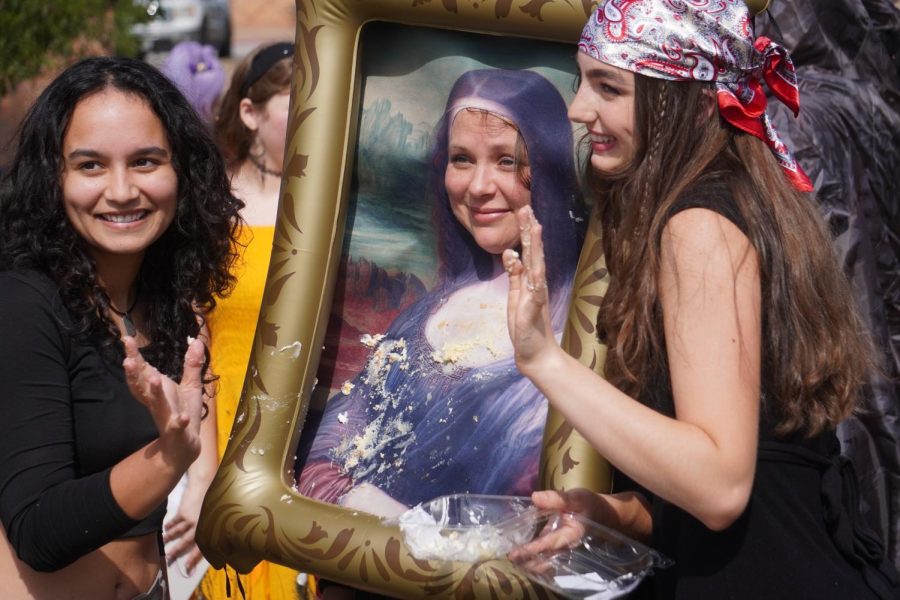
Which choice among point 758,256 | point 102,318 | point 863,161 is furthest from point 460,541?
point 863,161

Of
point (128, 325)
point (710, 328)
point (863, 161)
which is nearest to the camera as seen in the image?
point (710, 328)

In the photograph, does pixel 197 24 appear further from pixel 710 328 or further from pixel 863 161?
pixel 710 328

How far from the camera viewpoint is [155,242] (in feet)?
7.55

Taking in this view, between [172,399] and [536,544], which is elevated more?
[172,399]

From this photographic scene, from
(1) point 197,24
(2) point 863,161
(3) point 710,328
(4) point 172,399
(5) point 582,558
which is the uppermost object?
(3) point 710,328

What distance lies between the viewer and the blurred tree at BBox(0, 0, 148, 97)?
4.90m

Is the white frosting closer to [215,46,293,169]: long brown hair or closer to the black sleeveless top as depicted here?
the black sleeveless top

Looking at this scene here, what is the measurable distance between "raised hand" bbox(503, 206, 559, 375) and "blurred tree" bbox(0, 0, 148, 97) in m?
3.78

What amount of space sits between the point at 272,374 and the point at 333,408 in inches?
5.4

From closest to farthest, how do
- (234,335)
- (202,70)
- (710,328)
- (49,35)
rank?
(710,328) → (234,335) → (202,70) → (49,35)

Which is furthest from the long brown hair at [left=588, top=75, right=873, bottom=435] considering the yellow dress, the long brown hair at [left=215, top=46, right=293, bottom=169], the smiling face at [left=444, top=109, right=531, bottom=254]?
the long brown hair at [left=215, top=46, right=293, bottom=169]

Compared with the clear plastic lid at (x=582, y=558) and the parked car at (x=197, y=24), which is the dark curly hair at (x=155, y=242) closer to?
the clear plastic lid at (x=582, y=558)

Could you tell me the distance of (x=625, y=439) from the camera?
5.42ft

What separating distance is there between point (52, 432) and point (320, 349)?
49cm
